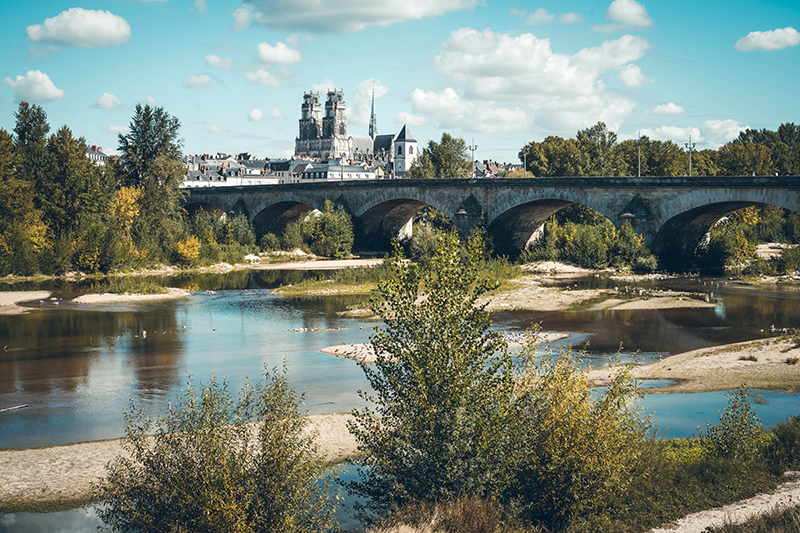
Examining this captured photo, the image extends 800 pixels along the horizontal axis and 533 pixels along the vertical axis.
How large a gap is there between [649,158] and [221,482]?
75001 millimetres

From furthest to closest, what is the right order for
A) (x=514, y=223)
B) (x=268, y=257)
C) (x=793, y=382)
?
(x=268, y=257)
(x=514, y=223)
(x=793, y=382)

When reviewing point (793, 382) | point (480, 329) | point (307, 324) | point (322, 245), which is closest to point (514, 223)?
point (322, 245)

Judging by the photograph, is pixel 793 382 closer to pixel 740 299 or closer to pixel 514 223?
pixel 740 299

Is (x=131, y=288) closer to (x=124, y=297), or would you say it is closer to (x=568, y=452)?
(x=124, y=297)

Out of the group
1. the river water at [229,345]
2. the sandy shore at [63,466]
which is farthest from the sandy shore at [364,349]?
the sandy shore at [63,466]

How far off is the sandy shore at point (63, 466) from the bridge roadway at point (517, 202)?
35.7m

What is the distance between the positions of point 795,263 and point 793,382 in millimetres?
31374

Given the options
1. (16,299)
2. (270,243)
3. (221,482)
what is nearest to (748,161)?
(270,243)

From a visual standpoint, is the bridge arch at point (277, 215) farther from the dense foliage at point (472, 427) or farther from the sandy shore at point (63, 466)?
the dense foliage at point (472, 427)

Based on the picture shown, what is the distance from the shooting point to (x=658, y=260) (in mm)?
49281

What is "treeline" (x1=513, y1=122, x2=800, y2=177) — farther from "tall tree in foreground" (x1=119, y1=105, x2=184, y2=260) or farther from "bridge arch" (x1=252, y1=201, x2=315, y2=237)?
"tall tree in foreground" (x1=119, y1=105, x2=184, y2=260)

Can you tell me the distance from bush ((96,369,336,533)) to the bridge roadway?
3911cm

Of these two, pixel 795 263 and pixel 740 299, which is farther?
pixel 795 263

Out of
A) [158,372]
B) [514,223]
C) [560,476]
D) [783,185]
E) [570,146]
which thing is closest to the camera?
[560,476]
